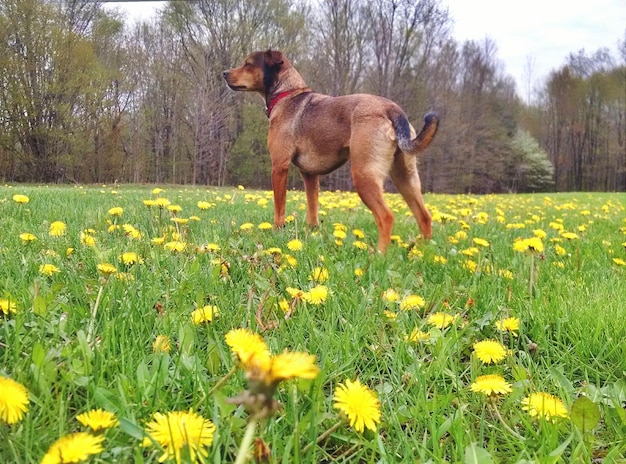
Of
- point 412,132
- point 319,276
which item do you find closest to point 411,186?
point 412,132

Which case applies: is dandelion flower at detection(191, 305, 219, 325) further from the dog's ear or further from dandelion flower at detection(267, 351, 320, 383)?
the dog's ear

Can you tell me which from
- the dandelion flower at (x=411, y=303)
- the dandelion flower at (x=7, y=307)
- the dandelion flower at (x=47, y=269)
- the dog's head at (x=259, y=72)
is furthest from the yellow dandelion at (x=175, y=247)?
the dog's head at (x=259, y=72)

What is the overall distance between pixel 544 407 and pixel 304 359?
0.76 m

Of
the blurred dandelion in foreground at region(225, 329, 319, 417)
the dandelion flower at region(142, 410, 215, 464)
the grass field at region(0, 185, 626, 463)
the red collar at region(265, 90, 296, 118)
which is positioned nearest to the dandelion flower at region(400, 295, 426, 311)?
the grass field at region(0, 185, 626, 463)

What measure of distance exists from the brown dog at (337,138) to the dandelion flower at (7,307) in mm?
2360

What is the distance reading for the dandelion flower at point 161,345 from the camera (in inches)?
45.5

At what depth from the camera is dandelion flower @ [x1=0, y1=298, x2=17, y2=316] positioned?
3.96ft

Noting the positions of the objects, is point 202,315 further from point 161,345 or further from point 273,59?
point 273,59

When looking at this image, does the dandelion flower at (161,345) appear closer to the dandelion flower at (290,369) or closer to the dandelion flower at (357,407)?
the dandelion flower at (357,407)

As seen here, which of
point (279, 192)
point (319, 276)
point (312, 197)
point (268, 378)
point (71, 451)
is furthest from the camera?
point (312, 197)

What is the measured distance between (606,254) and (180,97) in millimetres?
24366

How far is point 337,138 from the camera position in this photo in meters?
3.96

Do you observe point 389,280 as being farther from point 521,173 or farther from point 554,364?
point 521,173

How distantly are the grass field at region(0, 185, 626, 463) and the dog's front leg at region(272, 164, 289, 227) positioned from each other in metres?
1.54
